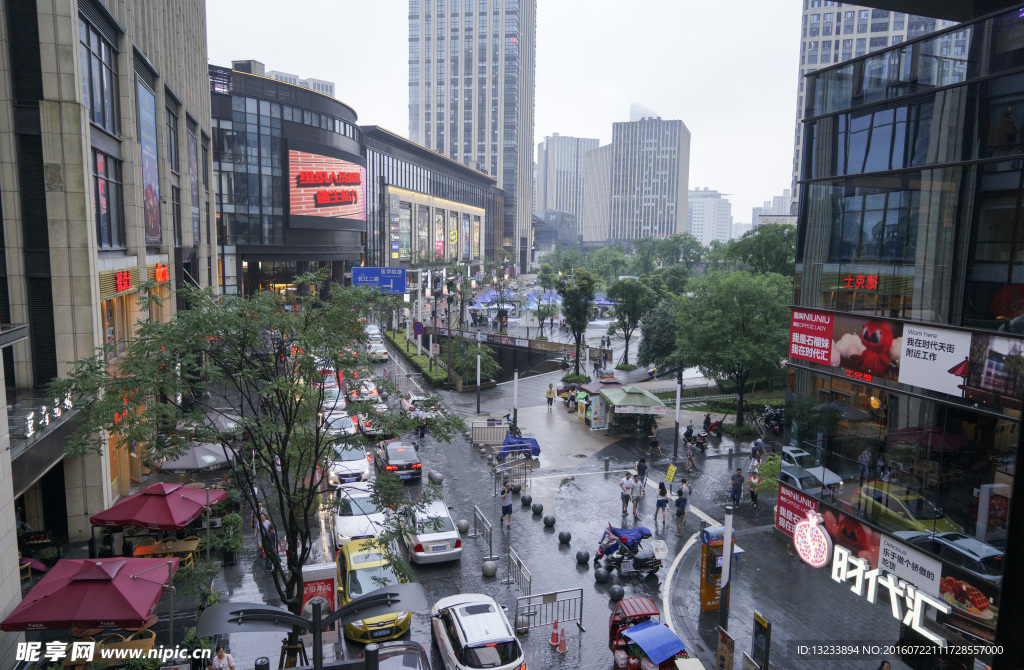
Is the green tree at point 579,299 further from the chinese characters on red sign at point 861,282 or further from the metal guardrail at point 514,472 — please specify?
the chinese characters on red sign at point 861,282

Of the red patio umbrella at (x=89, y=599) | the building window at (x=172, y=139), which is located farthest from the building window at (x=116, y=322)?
the red patio umbrella at (x=89, y=599)

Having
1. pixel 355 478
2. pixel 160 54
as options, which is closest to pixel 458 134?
pixel 160 54

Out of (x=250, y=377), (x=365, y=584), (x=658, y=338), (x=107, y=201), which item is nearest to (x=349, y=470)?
(x=365, y=584)

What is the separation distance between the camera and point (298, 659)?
1184 cm

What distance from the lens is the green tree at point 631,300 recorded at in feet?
159

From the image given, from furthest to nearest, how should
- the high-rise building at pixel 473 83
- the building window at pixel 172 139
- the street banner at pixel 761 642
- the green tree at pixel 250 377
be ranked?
the high-rise building at pixel 473 83, the building window at pixel 172 139, the street banner at pixel 761 642, the green tree at pixel 250 377

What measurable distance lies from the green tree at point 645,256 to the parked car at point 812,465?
3935 inches

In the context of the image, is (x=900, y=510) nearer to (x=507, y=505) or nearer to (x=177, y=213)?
(x=507, y=505)

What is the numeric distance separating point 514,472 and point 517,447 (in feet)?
5.35

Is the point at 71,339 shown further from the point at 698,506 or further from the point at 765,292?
the point at 765,292

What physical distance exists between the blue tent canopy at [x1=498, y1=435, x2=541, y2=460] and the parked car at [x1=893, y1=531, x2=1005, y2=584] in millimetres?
15298

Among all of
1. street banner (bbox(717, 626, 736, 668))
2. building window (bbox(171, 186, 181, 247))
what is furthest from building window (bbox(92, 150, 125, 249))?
street banner (bbox(717, 626, 736, 668))

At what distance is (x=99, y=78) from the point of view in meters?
20.2

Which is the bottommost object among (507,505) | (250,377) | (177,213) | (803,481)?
(507,505)
